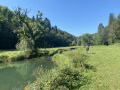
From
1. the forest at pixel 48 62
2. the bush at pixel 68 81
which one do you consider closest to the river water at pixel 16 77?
the forest at pixel 48 62

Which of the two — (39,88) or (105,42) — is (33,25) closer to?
(39,88)

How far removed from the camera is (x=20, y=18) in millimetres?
22844

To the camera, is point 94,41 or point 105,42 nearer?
point 105,42

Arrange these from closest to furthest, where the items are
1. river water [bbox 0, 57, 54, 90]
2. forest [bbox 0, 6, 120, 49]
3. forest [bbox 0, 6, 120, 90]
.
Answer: forest [bbox 0, 6, 120, 90]
river water [bbox 0, 57, 54, 90]
forest [bbox 0, 6, 120, 49]

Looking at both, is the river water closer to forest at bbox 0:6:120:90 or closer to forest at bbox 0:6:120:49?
forest at bbox 0:6:120:90

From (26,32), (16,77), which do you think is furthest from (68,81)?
(26,32)

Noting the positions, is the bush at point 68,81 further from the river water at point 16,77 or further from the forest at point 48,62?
the river water at point 16,77

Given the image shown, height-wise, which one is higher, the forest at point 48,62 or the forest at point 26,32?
the forest at point 26,32

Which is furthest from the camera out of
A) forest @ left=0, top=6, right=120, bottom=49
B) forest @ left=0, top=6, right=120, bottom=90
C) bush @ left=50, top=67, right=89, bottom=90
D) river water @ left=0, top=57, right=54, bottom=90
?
forest @ left=0, top=6, right=120, bottom=49

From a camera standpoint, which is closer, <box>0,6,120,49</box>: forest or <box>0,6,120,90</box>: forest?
<box>0,6,120,90</box>: forest

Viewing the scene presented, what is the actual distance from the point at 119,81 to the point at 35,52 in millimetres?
20737

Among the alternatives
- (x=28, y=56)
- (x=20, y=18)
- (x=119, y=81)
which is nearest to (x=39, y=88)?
(x=119, y=81)

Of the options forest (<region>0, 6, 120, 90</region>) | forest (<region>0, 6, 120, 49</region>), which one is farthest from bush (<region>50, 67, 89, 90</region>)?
forest (<region>0, 6, 120, 49</region>)

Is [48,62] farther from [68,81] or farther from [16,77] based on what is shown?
[68,81]
